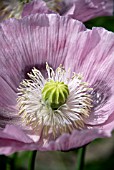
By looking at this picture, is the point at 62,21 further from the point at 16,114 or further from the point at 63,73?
the point at 16,114

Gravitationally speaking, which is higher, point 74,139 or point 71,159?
point 74,139

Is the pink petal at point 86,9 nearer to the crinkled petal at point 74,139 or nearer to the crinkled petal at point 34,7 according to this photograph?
the crinkled petal at point 34,7

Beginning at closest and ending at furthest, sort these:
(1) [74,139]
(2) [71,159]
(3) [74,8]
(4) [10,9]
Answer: (1) [74,139] < (3) [74,8] < (4) [10,9] < (2) [71,159]

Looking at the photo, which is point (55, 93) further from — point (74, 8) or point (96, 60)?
point (74, 8)

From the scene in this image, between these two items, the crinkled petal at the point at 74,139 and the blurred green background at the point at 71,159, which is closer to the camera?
the crinkled petal at the point at 74,139

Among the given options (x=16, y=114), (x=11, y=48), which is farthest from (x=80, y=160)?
(x=11, y=48)

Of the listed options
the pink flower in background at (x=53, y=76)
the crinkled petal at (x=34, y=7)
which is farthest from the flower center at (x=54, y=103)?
the crinkled petal at (x=34, y=7)

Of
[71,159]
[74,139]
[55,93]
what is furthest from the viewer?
[71,159]

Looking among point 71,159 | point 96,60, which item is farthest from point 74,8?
point 71,159
